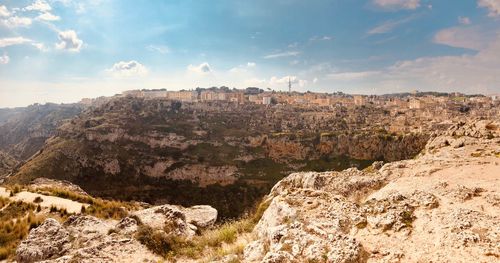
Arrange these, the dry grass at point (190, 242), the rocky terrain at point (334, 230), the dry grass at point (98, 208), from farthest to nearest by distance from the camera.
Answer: the dry grass at point (98, 208) → the dry grass at point (190, 242) → the rocky terrain at point (334, 230)

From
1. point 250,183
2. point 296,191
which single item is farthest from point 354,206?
point 250,183

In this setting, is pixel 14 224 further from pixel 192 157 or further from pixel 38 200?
pixel 192 157

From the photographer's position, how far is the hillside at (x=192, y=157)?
8931 centimetres

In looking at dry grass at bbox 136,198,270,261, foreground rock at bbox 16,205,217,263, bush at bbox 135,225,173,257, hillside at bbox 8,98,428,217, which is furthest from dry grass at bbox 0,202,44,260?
hillside at bbox 8,98,428,217

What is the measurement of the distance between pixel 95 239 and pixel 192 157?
10052cm

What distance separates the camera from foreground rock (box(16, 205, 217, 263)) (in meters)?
9.82

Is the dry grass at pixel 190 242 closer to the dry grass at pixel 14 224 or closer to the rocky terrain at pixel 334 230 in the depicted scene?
the rocky terrain at pixel 334 230

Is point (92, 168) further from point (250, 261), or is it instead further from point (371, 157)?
point (250, 261)

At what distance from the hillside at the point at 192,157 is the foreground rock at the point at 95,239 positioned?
6157cm

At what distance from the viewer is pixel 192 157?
11112cm

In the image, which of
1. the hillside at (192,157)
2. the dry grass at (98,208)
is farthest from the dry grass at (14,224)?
the hillside at (192,157)

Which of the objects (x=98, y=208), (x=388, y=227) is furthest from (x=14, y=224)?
(x=388, y=227)

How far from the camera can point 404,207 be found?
8.65 metres

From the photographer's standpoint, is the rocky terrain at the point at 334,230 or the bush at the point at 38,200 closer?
the rocky terrain at the point at 334,230
